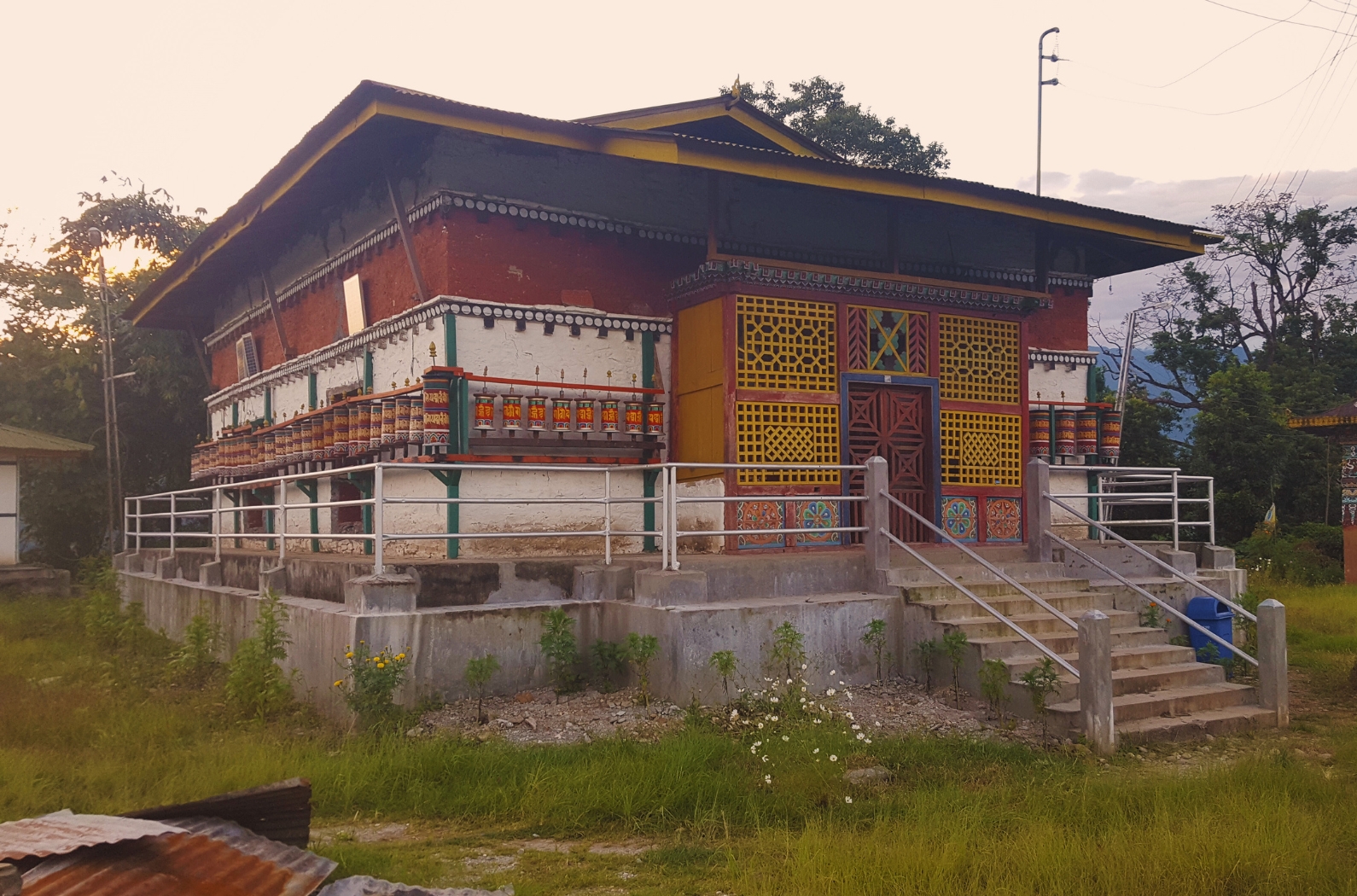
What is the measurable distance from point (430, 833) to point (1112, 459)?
1306 cm

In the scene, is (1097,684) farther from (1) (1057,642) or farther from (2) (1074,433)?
(2) (1074,433)

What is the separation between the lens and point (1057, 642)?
9883 mm

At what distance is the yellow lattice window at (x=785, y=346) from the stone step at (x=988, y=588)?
8.20ft

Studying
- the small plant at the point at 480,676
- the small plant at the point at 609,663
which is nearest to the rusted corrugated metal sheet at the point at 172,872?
the small plant at the point at 480,676

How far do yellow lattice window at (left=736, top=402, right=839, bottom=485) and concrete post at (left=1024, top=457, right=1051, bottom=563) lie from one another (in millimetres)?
2201

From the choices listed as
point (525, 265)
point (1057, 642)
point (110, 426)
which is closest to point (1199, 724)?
point (1057, 642)

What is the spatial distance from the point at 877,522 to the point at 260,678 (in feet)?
18.7

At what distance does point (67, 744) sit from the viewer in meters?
7.89

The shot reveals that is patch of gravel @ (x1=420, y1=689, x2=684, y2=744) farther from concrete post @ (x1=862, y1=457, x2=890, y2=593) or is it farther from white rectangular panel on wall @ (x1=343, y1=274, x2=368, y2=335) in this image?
white rectangular panel on wall @ (x1=343, y1=274, x2=368, y2=335)

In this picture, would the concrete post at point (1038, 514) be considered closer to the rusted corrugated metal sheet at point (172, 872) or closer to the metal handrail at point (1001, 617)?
the metal handrail at point (1001, 617)

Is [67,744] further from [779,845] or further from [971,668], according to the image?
[971,668]

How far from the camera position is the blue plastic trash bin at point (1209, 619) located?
11.4m

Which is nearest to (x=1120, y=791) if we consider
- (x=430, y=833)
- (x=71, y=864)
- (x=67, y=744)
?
(x=430, y=833)

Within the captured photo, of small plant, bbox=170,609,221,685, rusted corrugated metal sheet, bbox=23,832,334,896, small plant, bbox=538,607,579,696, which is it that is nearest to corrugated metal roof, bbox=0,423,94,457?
small plant, bbox=170,609,221,685
